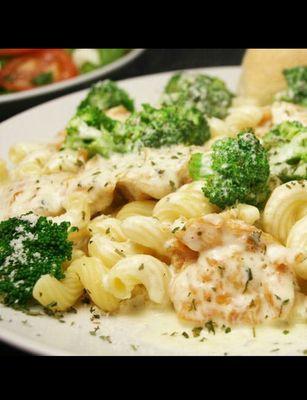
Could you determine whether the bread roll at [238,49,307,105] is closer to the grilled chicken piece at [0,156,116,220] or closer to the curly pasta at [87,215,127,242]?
the grilled chicken piece at [0,156,116,220]

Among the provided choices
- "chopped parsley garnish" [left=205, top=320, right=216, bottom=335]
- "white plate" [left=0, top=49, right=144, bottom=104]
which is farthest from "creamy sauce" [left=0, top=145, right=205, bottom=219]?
"white plate" [left=0, top=49, right=144, bottom=104]

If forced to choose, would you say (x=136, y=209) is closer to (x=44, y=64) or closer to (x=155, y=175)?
(x=155, y=175)

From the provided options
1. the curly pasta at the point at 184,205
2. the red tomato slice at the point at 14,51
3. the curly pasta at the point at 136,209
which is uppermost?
the curly pasta at the point at 184,205

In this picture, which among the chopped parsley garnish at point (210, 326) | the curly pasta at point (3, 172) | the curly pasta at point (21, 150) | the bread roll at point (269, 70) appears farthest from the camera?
the bread roll at point (269, 70)

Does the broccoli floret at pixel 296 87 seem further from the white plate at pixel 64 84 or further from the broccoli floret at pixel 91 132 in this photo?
the white plate at pixel 64 84

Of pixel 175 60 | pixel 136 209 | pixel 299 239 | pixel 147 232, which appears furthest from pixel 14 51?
pixel 299 239

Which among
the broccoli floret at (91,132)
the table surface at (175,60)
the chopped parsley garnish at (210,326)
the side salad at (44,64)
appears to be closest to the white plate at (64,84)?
the table surface at (175,60)
